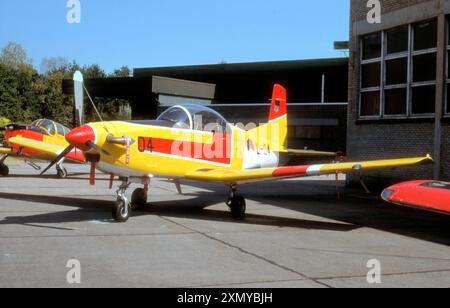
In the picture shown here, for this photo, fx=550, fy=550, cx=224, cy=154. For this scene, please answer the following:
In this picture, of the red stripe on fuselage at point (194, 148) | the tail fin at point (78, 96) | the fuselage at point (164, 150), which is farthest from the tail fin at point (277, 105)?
the tail fin at point (78, 96)

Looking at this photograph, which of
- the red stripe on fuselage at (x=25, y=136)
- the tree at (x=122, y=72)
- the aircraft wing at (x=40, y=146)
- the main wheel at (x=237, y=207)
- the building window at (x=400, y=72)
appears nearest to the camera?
the main wheel at (x=237, y=207)

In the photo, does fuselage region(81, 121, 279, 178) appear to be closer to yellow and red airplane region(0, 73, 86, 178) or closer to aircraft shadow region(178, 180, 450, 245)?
aircraft shadow region(178, 180, 450, 245)

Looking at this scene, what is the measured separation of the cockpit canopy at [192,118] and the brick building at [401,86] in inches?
269

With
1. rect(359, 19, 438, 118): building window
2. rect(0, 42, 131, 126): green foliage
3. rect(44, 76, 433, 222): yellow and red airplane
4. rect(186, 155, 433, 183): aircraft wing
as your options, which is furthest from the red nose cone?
rect(0, 42, 131, 126): green foliage

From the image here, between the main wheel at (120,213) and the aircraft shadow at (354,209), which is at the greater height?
the main wheel at (120,213)

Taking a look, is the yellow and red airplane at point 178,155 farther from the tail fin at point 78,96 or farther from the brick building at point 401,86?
the brick building at point 401,86

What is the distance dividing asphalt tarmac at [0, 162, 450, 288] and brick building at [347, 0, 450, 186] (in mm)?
2987

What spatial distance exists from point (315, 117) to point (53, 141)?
2319 cm

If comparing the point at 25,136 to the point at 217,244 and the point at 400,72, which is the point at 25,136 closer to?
the point at 400,72

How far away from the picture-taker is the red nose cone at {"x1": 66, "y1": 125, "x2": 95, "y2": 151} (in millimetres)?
8750

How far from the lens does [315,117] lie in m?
38.8

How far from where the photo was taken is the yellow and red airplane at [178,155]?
9273 millimetres

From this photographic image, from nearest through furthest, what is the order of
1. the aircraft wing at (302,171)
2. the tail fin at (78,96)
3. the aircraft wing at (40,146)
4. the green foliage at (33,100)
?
the aircraft wing at (302,171)
the tail fin at (78,96)
the aircraft wing at (40,146)
the green foliage at (33,100)

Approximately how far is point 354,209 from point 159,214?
15.4 ft
